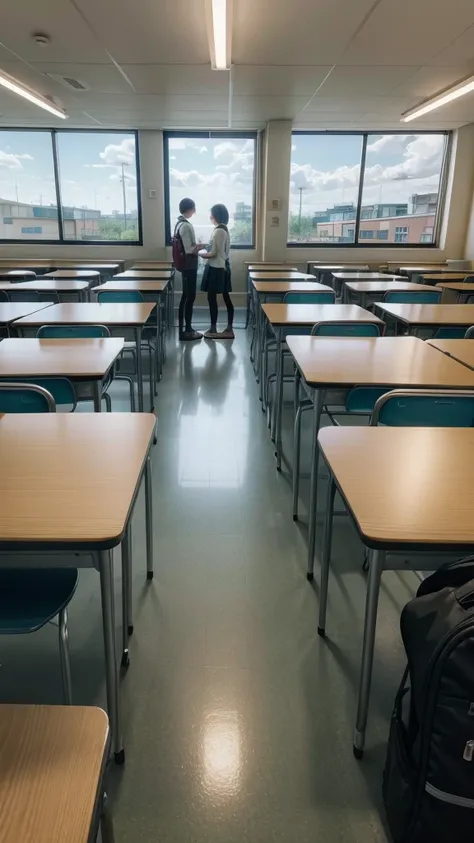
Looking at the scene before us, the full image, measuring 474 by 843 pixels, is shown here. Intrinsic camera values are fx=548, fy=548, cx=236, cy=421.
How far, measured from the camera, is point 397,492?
124 cm

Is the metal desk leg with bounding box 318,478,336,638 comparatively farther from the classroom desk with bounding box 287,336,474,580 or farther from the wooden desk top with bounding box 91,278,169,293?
the wooden desk top with bounding box 91,278,169,293

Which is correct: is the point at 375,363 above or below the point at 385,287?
below

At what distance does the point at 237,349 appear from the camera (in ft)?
19.8

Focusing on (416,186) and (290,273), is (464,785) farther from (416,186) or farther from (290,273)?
(416,186)

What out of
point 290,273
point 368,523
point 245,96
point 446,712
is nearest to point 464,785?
point 446,712

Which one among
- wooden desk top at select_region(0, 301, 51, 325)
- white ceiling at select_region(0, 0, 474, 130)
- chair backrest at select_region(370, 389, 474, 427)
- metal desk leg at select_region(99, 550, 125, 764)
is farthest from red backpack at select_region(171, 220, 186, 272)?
metal desk leg at select_region(99, 550, 125, 764)

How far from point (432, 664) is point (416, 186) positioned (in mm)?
9011

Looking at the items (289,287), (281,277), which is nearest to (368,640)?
(289,287)

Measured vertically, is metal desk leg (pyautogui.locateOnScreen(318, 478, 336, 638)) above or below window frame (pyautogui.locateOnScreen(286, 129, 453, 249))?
below

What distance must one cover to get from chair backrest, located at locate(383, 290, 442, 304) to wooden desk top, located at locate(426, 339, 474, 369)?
192 cm

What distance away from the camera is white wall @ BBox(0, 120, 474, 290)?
7949 millimetres

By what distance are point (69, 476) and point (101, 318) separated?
2.18 m

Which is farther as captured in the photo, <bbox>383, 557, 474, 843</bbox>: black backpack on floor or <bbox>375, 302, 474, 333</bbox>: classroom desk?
<bbox>375, 302, 474, 333</bbox>: classroom desk

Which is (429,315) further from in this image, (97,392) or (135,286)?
(135,286)
